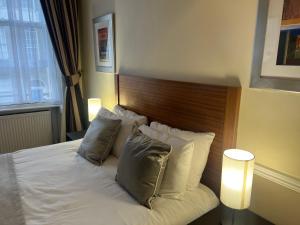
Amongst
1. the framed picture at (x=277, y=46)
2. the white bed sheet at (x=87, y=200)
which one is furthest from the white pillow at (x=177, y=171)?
the framed picture at (x=277, y=46)

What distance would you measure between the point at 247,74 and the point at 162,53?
83 cm

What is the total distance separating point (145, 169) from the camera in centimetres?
137

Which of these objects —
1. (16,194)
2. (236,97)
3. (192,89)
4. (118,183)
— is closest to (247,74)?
(236,97)

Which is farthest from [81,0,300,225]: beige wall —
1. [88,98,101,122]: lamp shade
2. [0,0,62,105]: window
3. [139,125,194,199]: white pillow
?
[0,0,62,105]: window

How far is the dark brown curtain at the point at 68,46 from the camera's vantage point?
3.03 metres

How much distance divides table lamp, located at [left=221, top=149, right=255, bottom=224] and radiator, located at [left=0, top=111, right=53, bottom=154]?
2.85 metres

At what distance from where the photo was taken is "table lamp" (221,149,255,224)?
3.89ft

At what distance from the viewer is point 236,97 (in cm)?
142

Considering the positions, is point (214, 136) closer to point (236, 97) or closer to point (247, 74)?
point (236, 97)

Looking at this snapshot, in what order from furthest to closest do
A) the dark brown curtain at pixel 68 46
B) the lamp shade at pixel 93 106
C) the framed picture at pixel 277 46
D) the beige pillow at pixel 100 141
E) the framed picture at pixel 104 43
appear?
the dark brown curtain at pixel 68 46
the lamp shade at pixel 93 106
the framed picture at pixel 104 43
the beige pillow at pixel 100 141
the framed picture at pixel 277 46

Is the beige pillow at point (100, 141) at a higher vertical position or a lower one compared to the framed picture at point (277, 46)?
lower

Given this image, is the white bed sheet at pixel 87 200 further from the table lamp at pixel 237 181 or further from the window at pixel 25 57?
the window at pixel 25 57

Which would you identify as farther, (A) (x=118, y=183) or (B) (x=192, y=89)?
(B) (x=192, y=89)

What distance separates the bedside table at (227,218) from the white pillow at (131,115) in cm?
94
